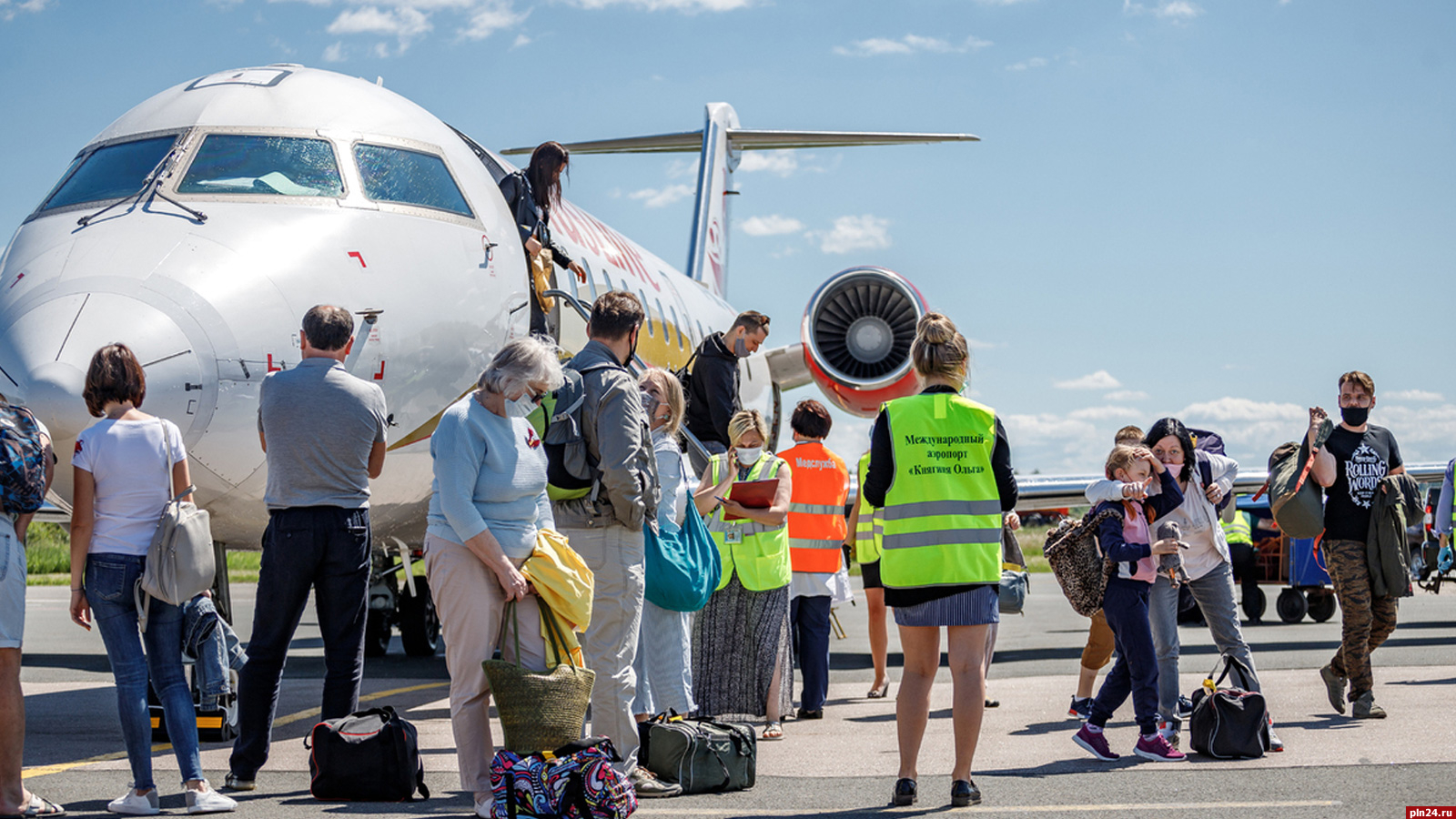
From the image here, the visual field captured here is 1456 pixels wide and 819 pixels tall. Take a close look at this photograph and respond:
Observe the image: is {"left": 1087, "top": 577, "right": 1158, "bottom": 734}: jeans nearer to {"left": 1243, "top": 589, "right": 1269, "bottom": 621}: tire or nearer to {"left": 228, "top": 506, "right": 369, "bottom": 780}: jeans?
{"left": 228, "top": 506, "right": 369, "bottom": 780}: jeans

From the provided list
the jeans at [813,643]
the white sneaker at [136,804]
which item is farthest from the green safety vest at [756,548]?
the white sneaker at [136,804]

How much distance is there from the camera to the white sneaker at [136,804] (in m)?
5.46

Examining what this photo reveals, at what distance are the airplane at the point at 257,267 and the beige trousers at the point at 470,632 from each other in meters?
1.95

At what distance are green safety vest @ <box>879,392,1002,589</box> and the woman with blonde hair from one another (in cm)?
128

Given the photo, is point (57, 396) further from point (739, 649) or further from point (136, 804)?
point (739, 649)

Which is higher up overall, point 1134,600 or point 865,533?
point 865,533

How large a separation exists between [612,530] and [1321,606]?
15047 millimetres

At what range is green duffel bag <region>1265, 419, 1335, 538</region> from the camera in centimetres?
827

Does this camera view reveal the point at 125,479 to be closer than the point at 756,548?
Yes

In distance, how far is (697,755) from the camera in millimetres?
6059

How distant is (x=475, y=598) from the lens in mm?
5387

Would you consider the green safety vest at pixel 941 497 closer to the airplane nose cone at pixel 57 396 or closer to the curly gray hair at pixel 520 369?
the curly gray hair at pixel 520 369

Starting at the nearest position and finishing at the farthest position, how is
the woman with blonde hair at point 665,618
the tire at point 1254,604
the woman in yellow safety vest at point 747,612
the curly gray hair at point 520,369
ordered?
the curly gray hair at point 520,369 < the woman with blonde hair at point 665,618 < the woman in yellow safety vest at point 747,612 < the tire at point 1254,604

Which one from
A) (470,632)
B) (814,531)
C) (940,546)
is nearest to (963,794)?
(940,546)
